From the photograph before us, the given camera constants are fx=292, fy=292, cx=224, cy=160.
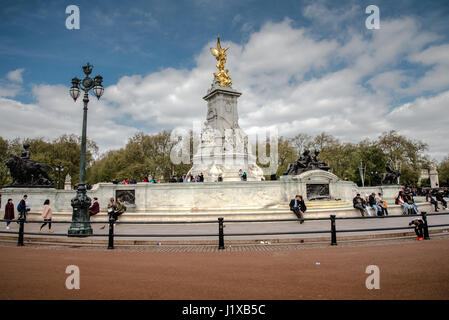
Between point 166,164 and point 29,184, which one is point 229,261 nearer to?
point 29,184

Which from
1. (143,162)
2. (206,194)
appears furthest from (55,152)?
(206,194)

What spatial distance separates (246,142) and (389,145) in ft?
155

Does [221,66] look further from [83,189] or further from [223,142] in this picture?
[83,189]

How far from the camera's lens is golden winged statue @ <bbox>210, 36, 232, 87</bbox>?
114 ft

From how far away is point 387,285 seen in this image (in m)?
5.58

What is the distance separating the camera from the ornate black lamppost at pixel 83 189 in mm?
11797

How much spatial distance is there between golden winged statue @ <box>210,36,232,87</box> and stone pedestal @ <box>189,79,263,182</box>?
834 millimetres

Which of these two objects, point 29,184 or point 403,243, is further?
point 29,184

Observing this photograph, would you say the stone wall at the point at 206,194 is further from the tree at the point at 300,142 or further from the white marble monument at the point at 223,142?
the tree at the point at 300,142

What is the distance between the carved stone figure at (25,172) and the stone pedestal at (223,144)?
1366 centimetres

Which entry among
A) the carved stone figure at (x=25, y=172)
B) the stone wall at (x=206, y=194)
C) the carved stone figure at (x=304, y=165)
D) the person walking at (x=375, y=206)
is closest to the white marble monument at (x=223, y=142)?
the stone wall at (x=206, y=194)

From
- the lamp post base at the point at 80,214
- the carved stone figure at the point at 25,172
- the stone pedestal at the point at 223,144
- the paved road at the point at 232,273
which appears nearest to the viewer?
the paved road at the point at 232,273

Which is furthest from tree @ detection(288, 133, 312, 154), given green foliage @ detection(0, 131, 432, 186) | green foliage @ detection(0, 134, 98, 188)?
green foliage @ detection(0, 134, 98, 188)
